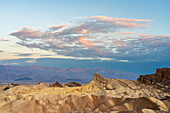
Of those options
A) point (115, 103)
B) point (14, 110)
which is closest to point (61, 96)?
point (14, 110)

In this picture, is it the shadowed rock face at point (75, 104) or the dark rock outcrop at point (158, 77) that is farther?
the dark rock outcrop at point (158, 77)

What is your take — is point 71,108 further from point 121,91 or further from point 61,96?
point 121,91

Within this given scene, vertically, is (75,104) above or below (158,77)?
below

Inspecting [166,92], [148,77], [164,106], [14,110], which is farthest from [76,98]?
[148,77]

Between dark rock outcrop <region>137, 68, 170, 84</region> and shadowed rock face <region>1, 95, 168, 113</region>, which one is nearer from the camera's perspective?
shadowed rock face <region>1, 95, 168, 113</region>

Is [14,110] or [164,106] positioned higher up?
[164,106]

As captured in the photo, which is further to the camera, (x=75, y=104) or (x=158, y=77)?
(x=158, y=77)

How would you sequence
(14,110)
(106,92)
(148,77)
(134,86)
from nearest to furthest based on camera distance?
(14,110), (106,92), (134,86), (148,77)

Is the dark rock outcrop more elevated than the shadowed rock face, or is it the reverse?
the dark rock outcrop

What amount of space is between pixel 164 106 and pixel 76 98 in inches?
801

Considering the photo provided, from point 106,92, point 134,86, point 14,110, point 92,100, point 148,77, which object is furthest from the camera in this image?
point 148,77

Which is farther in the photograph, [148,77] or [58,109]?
[148,77]

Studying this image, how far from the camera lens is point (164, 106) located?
97.6 ft

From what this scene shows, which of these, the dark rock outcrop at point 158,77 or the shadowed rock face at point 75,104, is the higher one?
the dark rock outcrop at point 158,77
